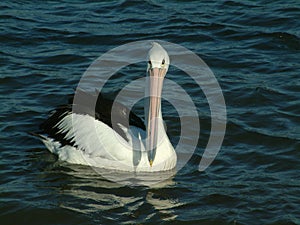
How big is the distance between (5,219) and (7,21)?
5.72 m

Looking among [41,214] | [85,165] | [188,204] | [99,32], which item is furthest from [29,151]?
[99,32]

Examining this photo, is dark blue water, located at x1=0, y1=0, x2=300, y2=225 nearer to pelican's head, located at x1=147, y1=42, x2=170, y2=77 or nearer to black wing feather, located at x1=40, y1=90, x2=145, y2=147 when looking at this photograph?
black wing feather, located at x1=40, y1=90, x2=145, y2=147

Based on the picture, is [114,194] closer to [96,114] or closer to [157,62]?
[96,114]

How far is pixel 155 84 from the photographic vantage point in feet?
22.3

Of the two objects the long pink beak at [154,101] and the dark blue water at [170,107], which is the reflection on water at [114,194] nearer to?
the dark blue water at [170,107]

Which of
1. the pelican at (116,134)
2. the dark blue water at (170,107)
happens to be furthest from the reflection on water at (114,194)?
→ the pelican at (116,134)

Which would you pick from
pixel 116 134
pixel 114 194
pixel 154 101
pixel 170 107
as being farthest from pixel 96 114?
pixel 170 107

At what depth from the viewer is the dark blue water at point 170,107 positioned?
643 centimetres

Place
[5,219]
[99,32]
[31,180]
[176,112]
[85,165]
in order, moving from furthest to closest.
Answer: [99,32]
[176,112]
[85,165]
[31,180]
[5,219]

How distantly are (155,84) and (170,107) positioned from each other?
189 cm

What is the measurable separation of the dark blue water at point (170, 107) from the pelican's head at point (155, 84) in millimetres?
541

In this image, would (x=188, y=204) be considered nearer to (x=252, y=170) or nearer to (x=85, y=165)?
(x=252, y=170)

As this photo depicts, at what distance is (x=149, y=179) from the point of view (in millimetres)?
7039

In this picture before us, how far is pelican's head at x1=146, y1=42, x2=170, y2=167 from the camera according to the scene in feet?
22.2
